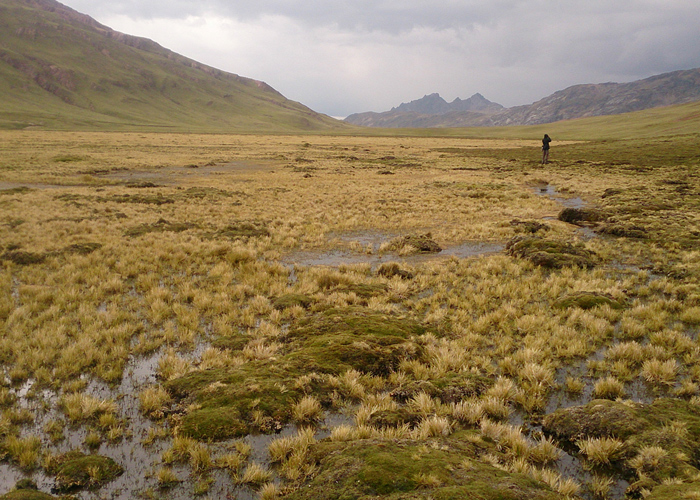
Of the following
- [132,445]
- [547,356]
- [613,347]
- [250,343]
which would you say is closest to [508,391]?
[547,356]

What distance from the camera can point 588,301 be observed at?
10.8 meters

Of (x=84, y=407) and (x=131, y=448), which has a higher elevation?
(x=84, y=407)

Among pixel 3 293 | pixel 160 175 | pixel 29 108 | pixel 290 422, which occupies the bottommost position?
pixel 290 422

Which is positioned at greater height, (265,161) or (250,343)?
(265,161)

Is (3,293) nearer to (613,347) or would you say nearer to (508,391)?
(508,391)

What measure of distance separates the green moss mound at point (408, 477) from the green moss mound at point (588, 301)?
299 inches

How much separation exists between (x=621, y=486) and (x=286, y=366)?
5.55 m

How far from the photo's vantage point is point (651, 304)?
1068 centimetres

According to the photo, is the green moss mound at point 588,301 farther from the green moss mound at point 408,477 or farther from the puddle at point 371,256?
the green moss mound at point 408,477

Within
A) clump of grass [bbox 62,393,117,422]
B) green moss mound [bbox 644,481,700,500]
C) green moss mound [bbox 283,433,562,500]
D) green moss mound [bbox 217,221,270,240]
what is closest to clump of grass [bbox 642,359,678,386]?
green moss mound [bbox 644,481,700,500]

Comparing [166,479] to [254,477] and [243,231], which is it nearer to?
[254,477]

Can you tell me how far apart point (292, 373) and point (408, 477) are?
3.59m

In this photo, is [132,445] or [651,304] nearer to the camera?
[132,445]

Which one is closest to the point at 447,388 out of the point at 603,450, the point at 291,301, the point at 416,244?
the point at 603,450
